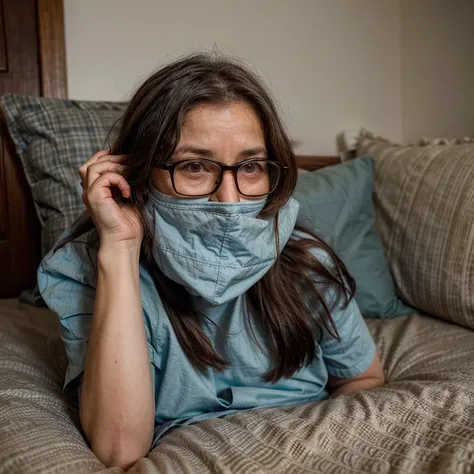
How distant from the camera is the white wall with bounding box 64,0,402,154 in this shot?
178cm

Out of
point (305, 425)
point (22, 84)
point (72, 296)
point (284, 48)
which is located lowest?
point (305, 425)

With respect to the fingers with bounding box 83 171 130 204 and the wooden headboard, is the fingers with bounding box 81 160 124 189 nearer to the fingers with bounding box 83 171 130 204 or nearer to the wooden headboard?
the fingers with bounding box 83 171 130 204

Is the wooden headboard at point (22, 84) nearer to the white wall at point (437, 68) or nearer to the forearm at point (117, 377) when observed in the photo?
the forearm at point (117, 377)

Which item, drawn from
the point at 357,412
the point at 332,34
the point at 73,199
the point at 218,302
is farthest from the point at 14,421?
the point at 332,34

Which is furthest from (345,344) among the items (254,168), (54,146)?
(54,146)

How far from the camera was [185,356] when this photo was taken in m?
0.93

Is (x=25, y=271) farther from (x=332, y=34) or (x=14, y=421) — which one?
(x=332, y=34)

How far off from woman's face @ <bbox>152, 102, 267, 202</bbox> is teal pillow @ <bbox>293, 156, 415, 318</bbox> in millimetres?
460

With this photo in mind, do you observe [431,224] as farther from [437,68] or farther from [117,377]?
[437,68]

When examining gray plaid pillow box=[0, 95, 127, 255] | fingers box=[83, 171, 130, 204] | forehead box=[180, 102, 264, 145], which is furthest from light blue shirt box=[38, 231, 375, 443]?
gray plaid pillow box=[0, 95, 127, 255]

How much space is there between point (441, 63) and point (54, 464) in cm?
183

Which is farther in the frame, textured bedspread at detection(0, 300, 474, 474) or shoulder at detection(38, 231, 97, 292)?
shoulder at detection(38, 231, 97, 292)

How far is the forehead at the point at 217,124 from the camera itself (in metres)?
0.86

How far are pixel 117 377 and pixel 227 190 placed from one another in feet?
1.03
